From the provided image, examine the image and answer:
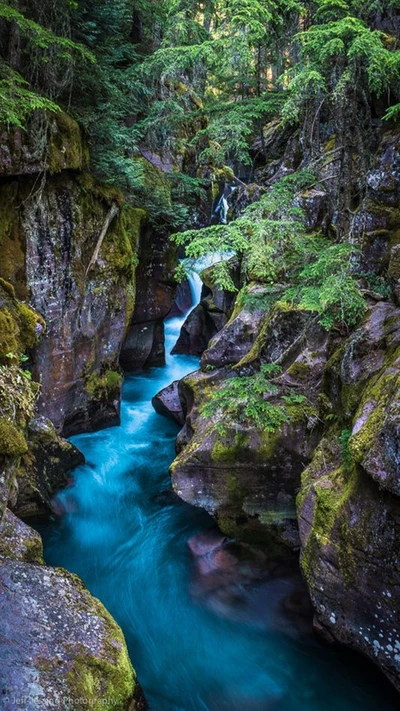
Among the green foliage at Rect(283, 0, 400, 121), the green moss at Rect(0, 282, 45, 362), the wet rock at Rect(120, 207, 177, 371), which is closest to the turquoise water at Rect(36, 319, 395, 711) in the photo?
the green moss at Rect(0, 282, 45, 362)

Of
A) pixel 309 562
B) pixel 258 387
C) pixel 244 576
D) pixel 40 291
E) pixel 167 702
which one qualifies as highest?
pixel 40 291

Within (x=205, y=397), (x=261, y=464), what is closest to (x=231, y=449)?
(x=261, y=464)

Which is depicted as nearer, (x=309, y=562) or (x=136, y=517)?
(x=309, y=562)

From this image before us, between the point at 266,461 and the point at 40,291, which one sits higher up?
the point at 40,291

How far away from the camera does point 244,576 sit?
24.2 ft

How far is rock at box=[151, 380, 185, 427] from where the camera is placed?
41.1ft

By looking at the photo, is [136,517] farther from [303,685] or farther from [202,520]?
[303,685]

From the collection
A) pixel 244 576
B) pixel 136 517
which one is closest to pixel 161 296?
pixel 136 517

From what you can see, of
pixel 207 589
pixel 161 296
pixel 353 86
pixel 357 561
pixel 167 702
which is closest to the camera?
pixel 357 561

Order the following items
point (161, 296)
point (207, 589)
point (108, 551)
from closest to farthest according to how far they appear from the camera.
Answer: point (207, 589) → point (108, 551) → point (161, 296)

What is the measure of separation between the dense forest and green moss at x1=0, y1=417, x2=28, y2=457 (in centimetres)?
3

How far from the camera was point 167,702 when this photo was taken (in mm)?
5816

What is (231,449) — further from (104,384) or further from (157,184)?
(157,184)

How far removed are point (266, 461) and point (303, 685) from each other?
123 inches
